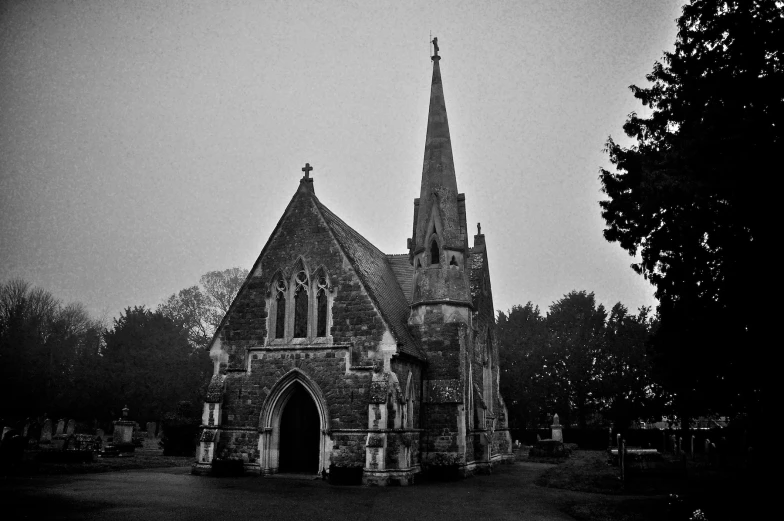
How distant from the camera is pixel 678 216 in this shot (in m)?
15.8

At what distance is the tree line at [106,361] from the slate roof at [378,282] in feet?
58.5

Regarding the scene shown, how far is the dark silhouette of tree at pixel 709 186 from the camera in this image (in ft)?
45.9

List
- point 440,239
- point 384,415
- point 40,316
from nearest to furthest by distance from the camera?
point 384,415 → point 440,239 → point 40,316

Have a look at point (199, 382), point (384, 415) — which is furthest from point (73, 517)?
point (199, 382)

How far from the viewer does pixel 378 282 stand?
952 inches

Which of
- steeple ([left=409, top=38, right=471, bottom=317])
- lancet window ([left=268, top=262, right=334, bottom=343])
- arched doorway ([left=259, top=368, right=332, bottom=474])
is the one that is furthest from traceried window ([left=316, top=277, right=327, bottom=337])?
steeple ([left=409, top=38, right=471, bottom=317])

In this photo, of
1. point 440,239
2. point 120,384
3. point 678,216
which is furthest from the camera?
point 120,384

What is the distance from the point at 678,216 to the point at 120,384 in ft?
132

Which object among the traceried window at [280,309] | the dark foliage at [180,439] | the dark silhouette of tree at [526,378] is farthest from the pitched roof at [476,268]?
the dark silhouette of tree at [526,378]

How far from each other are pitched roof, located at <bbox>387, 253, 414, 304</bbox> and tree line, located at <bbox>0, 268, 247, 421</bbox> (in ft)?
54.1

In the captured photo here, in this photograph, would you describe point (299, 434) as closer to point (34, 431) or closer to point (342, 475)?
point (342, 475)

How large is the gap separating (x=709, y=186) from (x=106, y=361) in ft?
142

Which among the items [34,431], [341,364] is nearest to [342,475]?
[341,364]

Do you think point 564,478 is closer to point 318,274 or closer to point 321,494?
point 321,494
